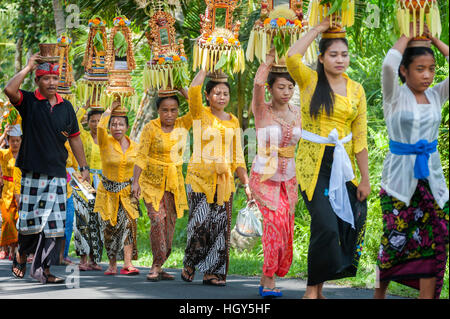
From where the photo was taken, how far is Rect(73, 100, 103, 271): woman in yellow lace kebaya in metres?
10.4

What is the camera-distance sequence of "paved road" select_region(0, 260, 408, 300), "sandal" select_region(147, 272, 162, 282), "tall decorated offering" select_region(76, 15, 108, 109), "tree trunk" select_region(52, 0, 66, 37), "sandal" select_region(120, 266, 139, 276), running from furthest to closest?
"tree trunk" select_region(52, 0, 66, 37)
"tall decorated offering" select_region(76, 15, 108, 109)
"sandal" select_region(120, 266, 139, 276)
"sandal" select_region(147, 272, 162, 282)
"paved road" select_region(0, 260, 408, 300)

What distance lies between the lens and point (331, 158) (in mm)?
6656

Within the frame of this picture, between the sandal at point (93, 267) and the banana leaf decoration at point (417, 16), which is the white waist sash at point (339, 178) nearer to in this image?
the banana leaf decoration at point (417, 16)

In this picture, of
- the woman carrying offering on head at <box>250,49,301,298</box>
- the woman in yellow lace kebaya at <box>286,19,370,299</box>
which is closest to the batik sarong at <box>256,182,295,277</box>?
the woman carrying offering on head at <box>250,49,301,298</box>

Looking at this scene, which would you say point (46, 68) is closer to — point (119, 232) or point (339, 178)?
point (119, 232)

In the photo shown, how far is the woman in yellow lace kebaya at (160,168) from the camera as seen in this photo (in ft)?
29.7

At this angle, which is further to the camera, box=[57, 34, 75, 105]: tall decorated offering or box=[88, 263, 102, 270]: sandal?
box=[88, 263, 102, 270]: sandal

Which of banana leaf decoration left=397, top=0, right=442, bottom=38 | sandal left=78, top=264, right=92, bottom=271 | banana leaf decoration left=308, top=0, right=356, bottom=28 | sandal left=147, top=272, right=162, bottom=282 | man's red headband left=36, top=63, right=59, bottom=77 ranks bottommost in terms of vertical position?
sandal left=78, top=264, right=92, bottom=271

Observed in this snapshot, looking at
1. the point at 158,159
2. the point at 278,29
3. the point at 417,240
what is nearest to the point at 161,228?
the point at 158,159

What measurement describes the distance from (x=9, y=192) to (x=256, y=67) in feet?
14.2

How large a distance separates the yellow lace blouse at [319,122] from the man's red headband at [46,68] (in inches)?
114

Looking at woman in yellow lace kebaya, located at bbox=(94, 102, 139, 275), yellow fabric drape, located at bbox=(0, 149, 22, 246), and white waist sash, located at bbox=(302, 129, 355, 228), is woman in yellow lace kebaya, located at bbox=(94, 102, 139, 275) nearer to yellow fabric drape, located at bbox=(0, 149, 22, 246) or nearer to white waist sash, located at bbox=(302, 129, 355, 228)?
yellow fabric drape, located at bbox=(0, 149, 22, 246)

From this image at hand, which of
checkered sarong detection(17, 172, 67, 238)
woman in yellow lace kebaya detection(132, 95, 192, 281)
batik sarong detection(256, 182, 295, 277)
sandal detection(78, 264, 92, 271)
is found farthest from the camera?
sandal detection(78, 264, 92, 271)

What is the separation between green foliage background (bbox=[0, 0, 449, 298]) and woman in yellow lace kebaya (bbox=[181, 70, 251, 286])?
1.22m
